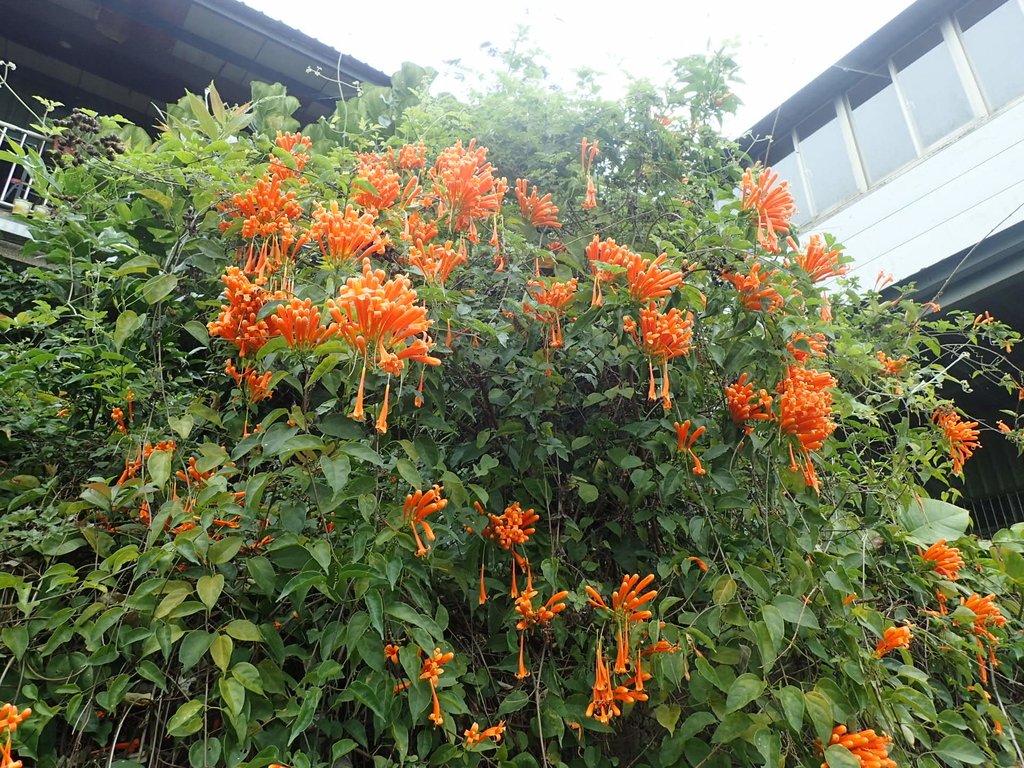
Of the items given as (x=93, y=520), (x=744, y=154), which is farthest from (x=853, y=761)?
(x=744, y=154)

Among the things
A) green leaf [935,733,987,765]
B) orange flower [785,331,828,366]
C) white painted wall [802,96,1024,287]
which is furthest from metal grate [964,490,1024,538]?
orange flower [785,331,828,366]

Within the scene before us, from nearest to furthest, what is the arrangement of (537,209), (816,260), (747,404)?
(747,404) < (816,260) < (537,209)

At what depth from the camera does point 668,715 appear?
1.56m

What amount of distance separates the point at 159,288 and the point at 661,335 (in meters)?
1.16

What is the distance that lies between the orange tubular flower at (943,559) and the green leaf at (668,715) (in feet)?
3.94

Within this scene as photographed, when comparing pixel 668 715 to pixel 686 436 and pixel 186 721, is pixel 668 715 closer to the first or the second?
pixel 686 436

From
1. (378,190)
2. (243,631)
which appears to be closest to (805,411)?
(378,190)

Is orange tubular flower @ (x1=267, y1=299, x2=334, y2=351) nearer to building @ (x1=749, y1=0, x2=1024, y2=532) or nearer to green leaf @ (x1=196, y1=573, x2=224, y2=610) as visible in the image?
green leaf @ (x1=196, y1=573, x2=224, y2=610)

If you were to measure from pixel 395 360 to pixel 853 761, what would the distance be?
1.20 m

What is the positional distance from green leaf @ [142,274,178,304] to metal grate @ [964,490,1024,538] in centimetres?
564

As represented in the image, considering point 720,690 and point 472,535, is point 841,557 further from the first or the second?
point 472,535

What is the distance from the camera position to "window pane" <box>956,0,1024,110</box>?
16.8 ft

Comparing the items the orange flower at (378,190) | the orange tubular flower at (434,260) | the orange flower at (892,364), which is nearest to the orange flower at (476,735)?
the orange tubular flower at (434,260)

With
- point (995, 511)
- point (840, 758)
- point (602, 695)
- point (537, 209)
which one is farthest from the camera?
point (995, 511)
